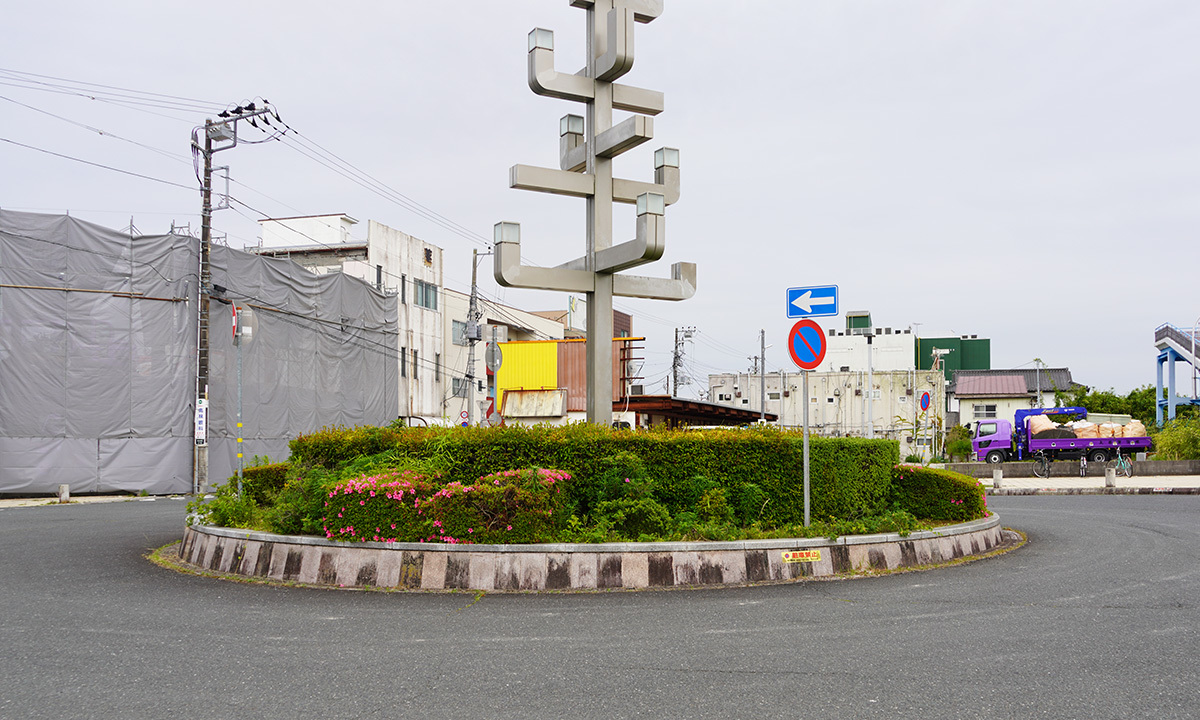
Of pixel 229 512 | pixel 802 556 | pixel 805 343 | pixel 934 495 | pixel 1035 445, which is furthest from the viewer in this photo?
pixel 1035 445

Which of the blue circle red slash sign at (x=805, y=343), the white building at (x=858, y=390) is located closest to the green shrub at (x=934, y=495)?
the blue circle red slash sign at (x=805, y=343)

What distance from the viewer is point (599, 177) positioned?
1312 cm

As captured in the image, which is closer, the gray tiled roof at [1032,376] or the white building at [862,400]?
the white building at [862,400]

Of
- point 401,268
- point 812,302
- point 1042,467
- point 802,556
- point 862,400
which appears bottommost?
point 1042,467

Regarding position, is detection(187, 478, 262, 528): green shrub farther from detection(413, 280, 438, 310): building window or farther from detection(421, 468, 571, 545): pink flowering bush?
detection(413, 280, 438, 310): building window

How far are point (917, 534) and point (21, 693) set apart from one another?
30.4 feet

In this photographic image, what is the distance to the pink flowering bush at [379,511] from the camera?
9.38m

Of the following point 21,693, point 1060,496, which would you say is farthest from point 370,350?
point 21,693

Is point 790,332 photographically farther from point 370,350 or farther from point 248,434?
point 370,350

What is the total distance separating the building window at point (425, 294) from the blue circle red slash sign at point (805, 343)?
136 ft

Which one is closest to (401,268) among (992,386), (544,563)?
(544,563)

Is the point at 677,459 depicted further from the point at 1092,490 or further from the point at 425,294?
the point at 425,294

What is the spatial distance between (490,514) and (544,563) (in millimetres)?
826

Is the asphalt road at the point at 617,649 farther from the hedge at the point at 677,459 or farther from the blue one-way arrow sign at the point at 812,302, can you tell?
the blue one-way arrow sign at the point at 812,302
